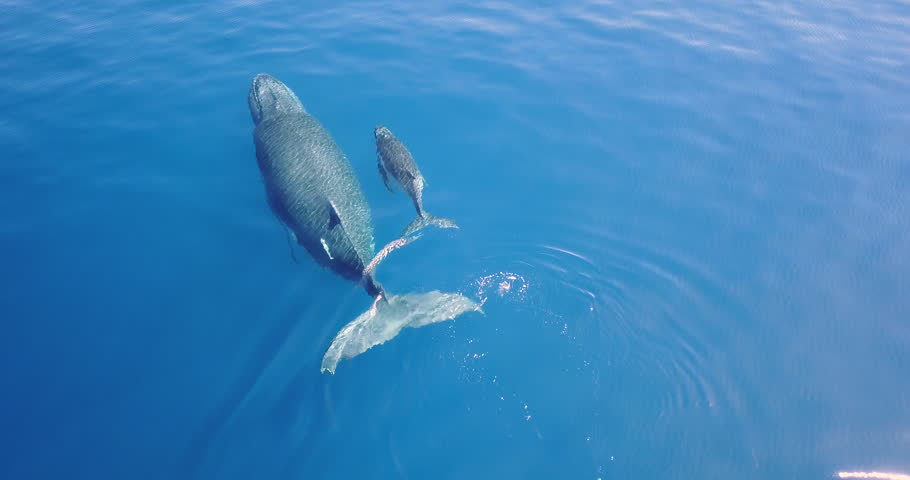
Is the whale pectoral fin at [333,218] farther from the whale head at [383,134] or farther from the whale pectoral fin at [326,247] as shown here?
the whale head at [383,134]

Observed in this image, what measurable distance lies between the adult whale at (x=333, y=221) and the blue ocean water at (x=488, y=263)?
263 millimetres

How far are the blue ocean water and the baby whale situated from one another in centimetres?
38

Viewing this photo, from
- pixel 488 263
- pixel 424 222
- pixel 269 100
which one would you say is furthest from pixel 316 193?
pixel 269 100

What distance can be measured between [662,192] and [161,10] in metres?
12.7

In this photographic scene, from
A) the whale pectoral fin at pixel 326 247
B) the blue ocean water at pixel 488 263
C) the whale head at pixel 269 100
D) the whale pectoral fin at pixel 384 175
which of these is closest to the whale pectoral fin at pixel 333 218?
the whale pectoral fin at pixel 326 247

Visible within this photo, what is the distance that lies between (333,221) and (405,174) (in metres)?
1.33

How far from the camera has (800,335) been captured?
6.32 m

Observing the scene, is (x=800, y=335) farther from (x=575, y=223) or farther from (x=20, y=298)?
(x=20, y=298)

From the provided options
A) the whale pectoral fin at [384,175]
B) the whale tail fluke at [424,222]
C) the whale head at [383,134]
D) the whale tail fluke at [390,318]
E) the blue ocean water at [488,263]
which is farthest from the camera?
the whale head at [383,134]

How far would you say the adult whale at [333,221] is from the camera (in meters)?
6.01

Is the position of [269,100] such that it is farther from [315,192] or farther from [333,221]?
[333,221]

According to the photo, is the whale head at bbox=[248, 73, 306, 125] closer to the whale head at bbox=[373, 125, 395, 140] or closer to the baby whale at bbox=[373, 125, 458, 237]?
the whale head at bbox=[373, 125, 395, 140]

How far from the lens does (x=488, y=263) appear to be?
6855 mm

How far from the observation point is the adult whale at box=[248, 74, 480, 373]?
19.7 feet
